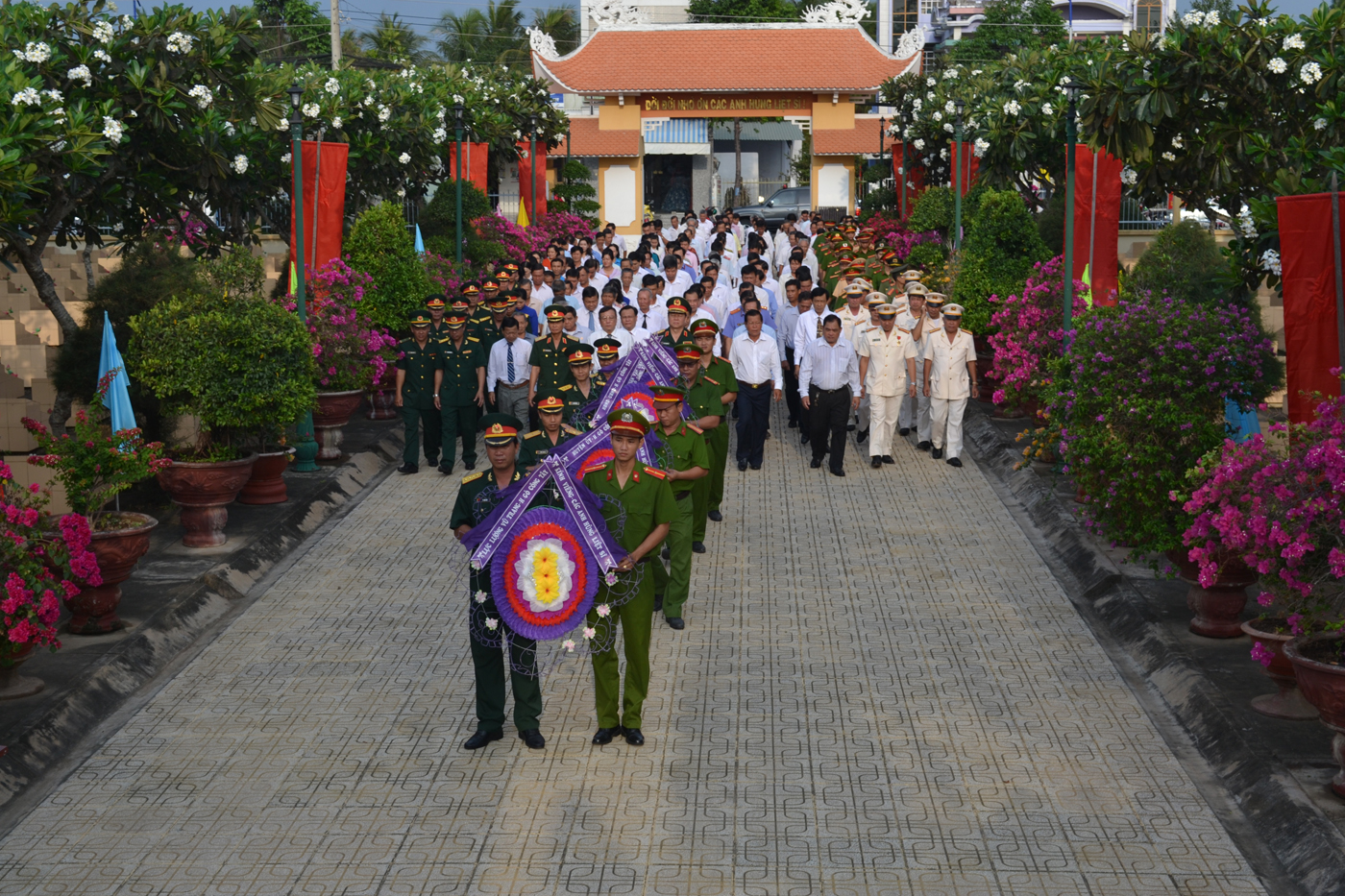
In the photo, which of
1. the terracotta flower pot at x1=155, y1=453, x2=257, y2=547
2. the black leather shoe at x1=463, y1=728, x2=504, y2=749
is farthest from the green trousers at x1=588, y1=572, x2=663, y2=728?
the terracotta flower pot at x1=155, y1=453, x2=257, y2=547

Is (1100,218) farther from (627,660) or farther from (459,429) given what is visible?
(627,660)

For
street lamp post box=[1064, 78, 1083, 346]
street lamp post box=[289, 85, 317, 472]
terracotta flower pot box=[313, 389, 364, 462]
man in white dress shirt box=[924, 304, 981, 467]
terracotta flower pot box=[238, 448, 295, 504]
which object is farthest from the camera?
man in white dress shirt box=[924, 304, 981, 467]

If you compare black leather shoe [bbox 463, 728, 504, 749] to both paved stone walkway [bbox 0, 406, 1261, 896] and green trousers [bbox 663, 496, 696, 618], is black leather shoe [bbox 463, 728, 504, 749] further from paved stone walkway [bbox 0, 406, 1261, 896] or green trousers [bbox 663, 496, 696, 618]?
green trousers [bbox 663, 496, 696, 618]

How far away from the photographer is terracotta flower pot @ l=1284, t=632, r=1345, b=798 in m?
6.74

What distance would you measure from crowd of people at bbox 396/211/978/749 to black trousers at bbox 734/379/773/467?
0.02 m

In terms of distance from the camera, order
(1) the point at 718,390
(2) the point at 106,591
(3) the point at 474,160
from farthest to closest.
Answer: (3) the point at 474,160 < (1) the point at 718,390 < (2) the point at 106,591

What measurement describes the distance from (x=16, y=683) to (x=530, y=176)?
30.1 meters

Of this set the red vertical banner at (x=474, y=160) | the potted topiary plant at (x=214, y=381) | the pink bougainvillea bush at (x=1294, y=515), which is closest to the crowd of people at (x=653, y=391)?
the potted topiary plant at (x=214, y=381)

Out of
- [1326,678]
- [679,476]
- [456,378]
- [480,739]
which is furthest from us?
[456,378]

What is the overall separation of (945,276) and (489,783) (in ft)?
49.7

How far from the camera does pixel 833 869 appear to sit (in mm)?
6676

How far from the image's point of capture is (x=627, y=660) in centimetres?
815

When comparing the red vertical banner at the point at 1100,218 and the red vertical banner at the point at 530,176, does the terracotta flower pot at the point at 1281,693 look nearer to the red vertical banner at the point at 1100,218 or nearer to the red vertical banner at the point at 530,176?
the red vertical banner at the point at 1100,218

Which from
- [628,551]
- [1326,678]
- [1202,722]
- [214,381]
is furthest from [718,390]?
[1326,678]
